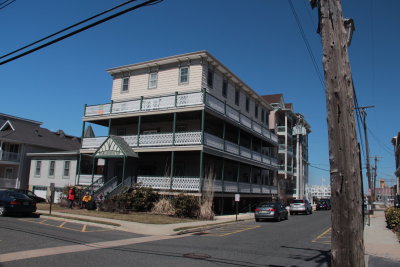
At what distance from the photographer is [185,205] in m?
22.1

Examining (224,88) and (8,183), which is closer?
(224,88)

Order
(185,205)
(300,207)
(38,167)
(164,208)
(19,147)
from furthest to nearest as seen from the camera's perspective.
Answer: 1. (19,147)
2. (38,167)
3. (300,207)
4. (164,208)
5. (185,205)

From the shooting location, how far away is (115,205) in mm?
23562

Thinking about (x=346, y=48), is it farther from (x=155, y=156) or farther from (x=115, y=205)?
(x=155, y=156)

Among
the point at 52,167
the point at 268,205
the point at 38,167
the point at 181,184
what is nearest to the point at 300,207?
the point at 268,205

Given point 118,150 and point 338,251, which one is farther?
point 118,150

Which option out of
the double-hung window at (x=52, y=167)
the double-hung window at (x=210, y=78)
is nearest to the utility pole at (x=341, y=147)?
the double-hung window at (x=210, y=78)

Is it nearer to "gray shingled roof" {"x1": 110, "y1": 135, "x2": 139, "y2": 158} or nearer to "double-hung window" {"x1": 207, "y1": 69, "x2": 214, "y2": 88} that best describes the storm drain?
"gray shingled roof" {"x1": 110, "y1": 135, "x2": 139, "y2": 158}

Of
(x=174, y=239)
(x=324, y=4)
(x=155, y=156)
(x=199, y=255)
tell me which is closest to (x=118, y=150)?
(x=155, y=156)

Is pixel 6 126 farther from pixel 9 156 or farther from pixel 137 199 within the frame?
pixel 137 199

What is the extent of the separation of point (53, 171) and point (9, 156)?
8591 mm

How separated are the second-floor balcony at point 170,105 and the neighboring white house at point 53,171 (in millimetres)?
5613

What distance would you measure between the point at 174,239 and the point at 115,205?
10.5 m

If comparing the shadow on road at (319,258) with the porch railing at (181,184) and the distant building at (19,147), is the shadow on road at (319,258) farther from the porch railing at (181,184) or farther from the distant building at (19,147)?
the distant building at (19,147)
